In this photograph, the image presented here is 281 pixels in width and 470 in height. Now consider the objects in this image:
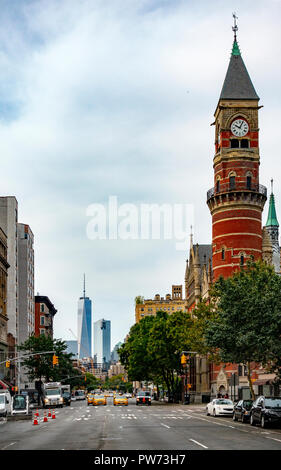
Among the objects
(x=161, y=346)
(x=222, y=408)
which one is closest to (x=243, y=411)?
(x=222, y=408)

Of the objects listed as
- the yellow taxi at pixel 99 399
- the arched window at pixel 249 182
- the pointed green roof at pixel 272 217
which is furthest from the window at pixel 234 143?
the pointed green roof at pixel 272 217

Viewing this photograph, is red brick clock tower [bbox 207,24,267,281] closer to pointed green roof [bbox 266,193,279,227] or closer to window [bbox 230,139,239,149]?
window [bbox 230,139,239,149]

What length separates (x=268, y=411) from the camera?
37406 mm

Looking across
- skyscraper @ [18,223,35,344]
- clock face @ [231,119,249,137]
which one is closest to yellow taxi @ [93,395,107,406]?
skyscraper @ [18,223,35,344]

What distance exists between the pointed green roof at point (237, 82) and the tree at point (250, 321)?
40089 millimetres

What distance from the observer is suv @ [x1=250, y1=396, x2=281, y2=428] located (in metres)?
37.1

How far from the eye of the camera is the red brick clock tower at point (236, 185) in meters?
83.2

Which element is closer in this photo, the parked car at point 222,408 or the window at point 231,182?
the parked car at point 222,408

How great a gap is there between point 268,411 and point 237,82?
5831 centimetres

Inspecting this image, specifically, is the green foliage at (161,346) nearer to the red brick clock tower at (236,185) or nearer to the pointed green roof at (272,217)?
the red brick clock tower at (236,185)

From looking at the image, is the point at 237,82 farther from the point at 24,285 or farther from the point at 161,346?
the point at 24,285
